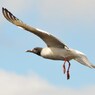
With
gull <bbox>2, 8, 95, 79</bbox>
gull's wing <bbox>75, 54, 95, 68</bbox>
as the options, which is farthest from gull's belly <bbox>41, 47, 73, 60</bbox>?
gull's wing <bbox>75, 54, 95, 68</bbox>

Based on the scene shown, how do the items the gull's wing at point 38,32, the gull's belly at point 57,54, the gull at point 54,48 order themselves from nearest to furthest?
1. the gull's wing at point 38,32
2. the gull at point 54,48
3. the gull's belly at point 57,54

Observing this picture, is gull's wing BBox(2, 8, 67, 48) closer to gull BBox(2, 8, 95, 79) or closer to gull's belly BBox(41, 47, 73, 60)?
gull BBox(2, 8, 95, 79)

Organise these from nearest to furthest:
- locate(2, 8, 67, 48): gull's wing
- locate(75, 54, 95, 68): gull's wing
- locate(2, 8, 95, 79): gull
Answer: locate(2, 8, 67, 48): gull's wing, locate(2, 8, 95, 79): gull, locate(75, 54, 95, 68): gull's wing

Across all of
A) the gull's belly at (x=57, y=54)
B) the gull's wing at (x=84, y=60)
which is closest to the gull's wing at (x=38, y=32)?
the gull's belly at (x=57, y=54)

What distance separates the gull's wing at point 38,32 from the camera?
17008 millimetres

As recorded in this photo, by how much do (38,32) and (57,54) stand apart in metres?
1.47

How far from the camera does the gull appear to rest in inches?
676

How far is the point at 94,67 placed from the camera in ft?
56.2

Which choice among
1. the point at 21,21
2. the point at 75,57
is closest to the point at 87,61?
the point at 75,57

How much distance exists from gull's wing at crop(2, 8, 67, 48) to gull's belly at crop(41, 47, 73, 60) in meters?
0.19

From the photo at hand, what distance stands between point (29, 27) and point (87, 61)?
289 centimetres

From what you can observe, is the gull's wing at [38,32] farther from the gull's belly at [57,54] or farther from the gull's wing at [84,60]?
the gull's wing at [84,60]

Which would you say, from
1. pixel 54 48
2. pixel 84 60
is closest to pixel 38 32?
pixel 54 48

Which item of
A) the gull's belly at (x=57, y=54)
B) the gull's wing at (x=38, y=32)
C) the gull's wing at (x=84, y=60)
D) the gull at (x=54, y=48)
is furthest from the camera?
the gull's belly at (x=57, y=54)
